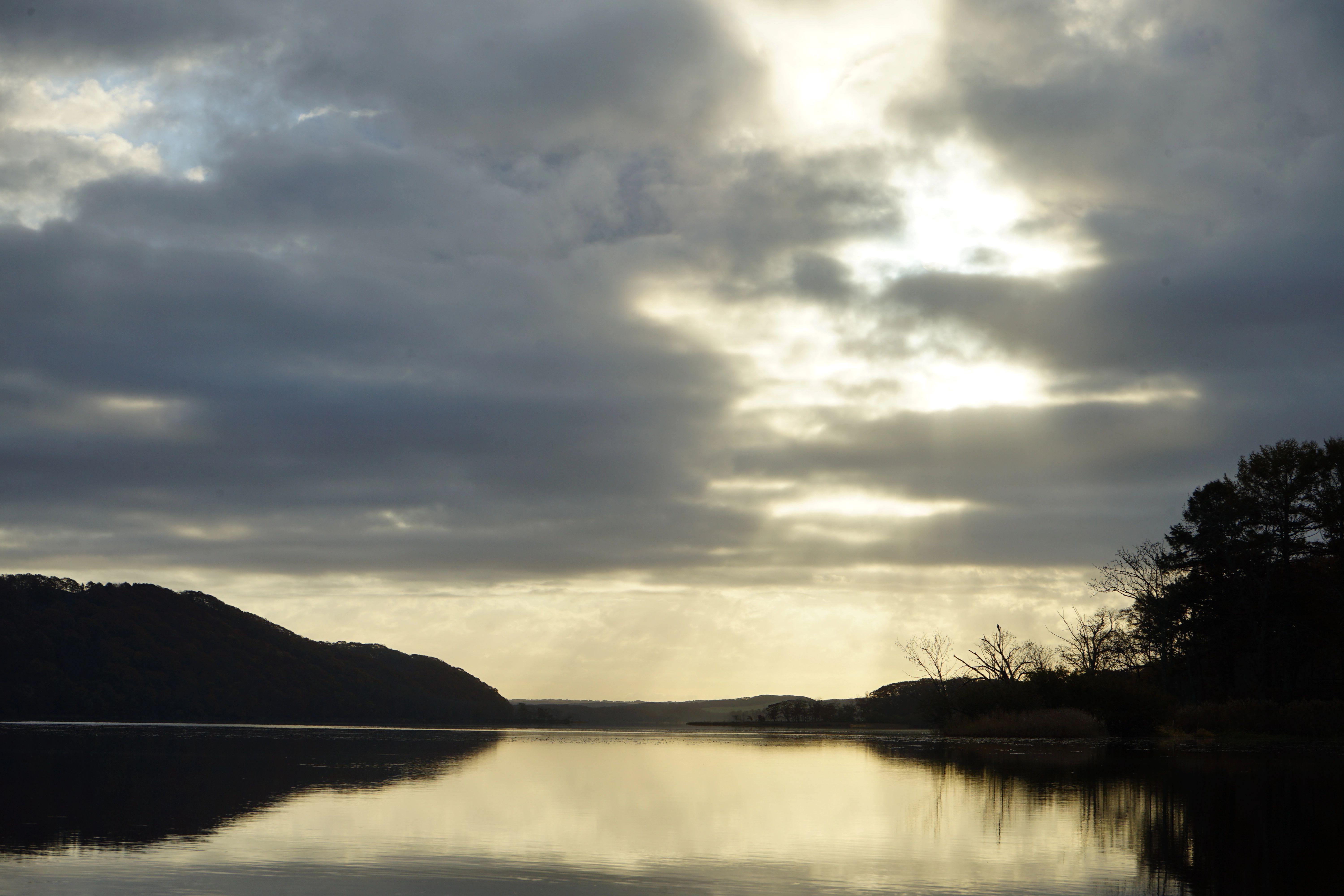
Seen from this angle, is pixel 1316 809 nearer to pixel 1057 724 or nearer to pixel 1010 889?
pixel 1010 889

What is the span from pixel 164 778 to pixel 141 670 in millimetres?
143892

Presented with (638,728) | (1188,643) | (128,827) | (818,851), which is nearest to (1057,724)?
(1188,643)

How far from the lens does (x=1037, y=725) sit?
248 ft

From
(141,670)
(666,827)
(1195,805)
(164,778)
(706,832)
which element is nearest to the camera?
→ (706,832)

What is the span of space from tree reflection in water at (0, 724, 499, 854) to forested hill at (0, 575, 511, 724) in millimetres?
79157

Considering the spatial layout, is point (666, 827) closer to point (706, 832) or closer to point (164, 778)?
point (706, 832)

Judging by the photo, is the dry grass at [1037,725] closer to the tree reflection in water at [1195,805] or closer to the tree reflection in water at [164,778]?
the tree reflection in water at [1195,805]

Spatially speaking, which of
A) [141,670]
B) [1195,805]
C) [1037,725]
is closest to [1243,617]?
[1037,725]

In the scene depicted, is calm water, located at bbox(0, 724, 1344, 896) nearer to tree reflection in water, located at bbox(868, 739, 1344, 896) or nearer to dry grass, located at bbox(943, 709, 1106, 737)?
tree reflection in water, located at bbox(868, 739, 1344, 896)

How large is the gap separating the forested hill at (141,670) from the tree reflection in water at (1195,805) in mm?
134667

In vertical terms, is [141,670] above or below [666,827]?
below

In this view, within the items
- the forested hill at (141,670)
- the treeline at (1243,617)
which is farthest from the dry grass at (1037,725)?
the forested hill at (141,670)

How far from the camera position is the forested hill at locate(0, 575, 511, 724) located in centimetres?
15412

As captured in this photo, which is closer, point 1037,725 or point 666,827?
point 666,827
